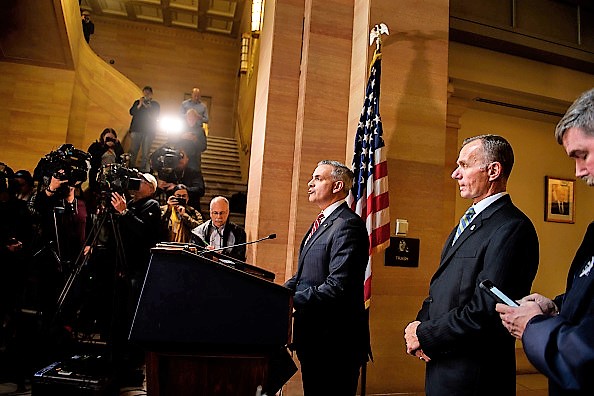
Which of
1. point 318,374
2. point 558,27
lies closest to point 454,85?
point 558,27

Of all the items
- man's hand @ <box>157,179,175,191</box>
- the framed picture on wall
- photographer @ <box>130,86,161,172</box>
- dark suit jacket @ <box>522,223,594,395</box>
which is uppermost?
photographer @ <box>130,86,161,172</box>

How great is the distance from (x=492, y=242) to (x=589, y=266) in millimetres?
587

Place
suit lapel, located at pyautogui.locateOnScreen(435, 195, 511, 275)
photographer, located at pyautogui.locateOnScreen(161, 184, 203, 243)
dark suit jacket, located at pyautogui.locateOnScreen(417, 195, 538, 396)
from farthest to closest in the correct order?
photographer, located at pyautogui.locateOnScreen(161, 184, 203, 243) < suit lapel, located at pyautogui.locateOnScreen(435, 195, 511, 275) < dark suit jacket, located at pyautogui.locateOnScreen(417, 195, 538, 396)

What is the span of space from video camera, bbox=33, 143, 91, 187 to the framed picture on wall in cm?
599

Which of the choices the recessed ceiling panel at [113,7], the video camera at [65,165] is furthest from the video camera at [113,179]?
the recessed ceiling panel at [113,7]

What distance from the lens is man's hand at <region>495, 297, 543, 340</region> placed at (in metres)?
1.17

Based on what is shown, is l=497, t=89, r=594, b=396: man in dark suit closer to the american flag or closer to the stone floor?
the american flag

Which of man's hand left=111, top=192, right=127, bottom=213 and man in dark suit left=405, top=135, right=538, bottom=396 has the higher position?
man's hand left=111, top=192, right=127, bottom=213

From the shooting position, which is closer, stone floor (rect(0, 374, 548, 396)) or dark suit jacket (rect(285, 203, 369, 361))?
dark suit jacket (rect(285, 203, 369, 361))

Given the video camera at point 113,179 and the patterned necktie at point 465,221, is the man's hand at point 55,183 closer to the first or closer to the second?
the video camera at point 113,179

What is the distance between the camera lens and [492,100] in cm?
585

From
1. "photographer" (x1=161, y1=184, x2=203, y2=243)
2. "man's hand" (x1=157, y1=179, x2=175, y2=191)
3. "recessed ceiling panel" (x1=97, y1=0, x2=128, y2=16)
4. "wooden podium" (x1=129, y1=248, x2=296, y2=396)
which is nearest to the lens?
"wooden podium" (x1=129, y1=248, x2=296, y2=396)

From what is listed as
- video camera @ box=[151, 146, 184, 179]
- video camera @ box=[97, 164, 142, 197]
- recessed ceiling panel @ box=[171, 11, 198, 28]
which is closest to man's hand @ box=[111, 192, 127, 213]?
video camera @ box=[97, 164, 142, 197]

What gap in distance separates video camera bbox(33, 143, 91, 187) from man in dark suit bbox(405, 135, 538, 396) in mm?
2831
